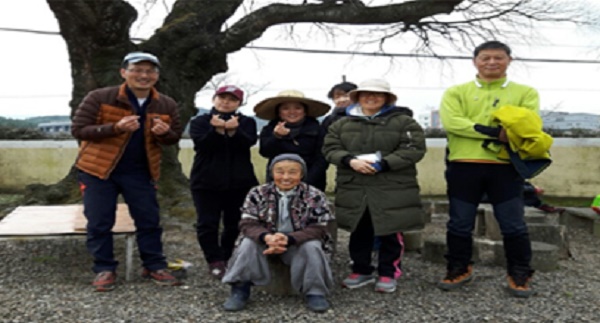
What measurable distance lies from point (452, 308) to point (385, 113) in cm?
138

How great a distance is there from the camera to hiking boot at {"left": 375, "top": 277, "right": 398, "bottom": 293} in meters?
3.99

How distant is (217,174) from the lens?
428 centimetres

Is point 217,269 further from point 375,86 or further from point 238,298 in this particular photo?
point 375,86

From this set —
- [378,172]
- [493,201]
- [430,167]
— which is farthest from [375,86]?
[430,167]

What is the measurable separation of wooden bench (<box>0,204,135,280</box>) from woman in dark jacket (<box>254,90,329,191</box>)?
1184 mm

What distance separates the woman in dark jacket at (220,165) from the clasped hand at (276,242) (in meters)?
0.81

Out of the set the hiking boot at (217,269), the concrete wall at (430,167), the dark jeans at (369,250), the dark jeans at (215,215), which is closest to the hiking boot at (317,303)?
the dark jeans at (369,250)

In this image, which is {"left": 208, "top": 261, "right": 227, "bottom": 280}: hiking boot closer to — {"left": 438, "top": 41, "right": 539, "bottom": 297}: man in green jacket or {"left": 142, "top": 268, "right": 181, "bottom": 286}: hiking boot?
{"left": 142, "top": 268, "right": 181, "bottom": 286}: hiking boot

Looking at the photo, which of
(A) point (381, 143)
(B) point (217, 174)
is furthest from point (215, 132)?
(A) point (381, 143)

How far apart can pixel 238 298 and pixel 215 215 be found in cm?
91

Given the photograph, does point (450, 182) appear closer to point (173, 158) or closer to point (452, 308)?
point (452, 308)

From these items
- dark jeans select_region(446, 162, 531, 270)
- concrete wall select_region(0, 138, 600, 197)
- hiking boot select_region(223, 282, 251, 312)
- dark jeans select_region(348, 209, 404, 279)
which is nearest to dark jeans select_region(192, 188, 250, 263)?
hiking boot select_region(223, 282, 251, 312)

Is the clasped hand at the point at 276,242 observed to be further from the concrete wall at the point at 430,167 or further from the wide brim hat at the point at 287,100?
the concrete wall at the point at 430,167

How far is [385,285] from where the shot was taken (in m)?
3.99
